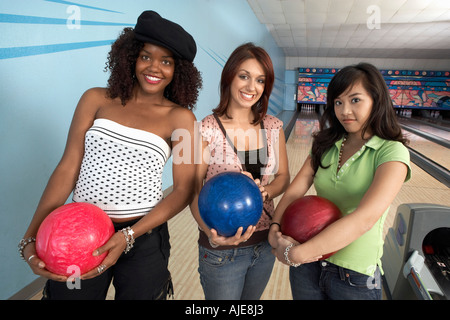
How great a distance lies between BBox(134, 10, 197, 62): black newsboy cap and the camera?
84 centimetres

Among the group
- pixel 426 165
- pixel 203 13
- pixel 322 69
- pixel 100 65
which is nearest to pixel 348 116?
pixel 100 65

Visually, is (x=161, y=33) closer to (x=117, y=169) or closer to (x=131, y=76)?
(x=131, y=76)

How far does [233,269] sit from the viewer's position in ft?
3.02

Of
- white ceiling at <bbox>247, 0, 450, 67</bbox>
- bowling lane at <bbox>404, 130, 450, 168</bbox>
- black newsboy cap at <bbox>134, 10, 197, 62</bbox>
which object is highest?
white ceiling at <bbox>247, 0, 450, 67</bbox>

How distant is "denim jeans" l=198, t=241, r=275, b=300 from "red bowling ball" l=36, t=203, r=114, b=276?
1.05 feet

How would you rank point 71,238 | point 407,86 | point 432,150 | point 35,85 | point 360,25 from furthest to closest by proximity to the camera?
point 407,86 → point 360,25 → point 432,150 → point 35,85 → point 71,238

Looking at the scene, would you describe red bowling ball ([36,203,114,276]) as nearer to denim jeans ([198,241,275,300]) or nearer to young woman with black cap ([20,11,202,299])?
young woman with black cap ([20,11,202,299])

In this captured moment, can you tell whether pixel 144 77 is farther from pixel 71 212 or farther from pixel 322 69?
pixel 322 69

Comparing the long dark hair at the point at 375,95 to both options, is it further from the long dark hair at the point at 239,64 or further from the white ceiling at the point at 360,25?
the white ceiling at the point at 360,25

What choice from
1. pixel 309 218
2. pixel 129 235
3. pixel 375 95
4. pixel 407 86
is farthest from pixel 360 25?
pixel 129 235

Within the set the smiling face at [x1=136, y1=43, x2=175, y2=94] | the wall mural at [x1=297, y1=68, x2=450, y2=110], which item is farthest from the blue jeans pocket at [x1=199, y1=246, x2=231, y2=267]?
the wall mural at [x1=297, y1=68, x2=450, y2=110]

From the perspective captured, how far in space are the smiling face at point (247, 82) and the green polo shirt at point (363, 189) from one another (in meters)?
0.34

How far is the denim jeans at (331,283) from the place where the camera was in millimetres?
819

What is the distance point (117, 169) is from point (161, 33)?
0.38m
